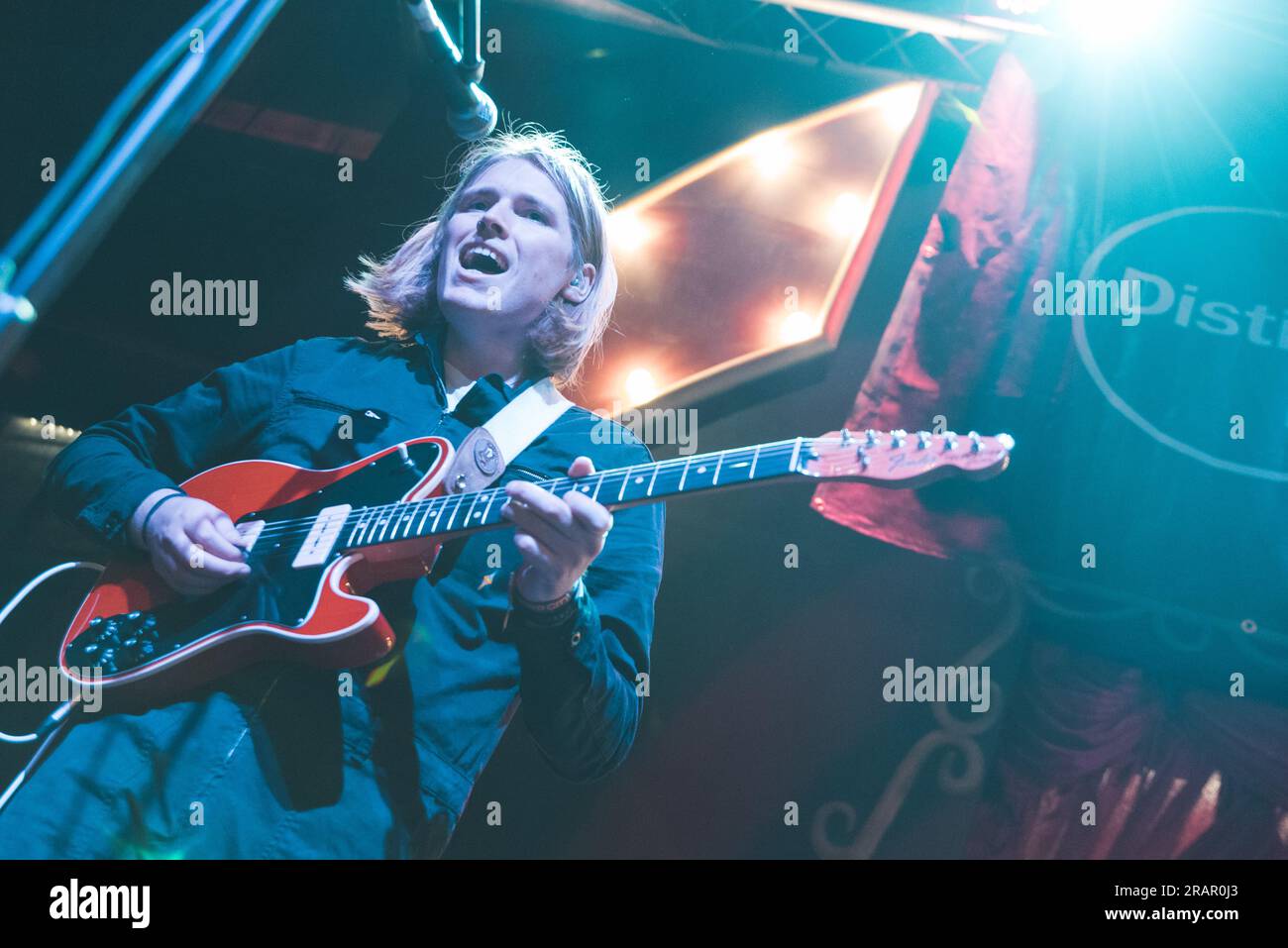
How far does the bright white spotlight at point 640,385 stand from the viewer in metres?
2.47

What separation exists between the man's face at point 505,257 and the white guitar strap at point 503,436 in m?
0.19

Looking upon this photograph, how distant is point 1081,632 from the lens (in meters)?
2.34

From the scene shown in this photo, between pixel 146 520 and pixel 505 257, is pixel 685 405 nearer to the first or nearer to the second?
pixel 505 257

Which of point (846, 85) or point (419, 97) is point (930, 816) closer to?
point (846, 85)

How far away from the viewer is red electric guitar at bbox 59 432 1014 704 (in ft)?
5.81

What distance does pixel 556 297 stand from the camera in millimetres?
2361

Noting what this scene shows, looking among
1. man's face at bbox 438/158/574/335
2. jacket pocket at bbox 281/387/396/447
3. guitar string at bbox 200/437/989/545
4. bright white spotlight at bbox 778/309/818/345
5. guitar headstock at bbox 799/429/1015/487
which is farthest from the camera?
bright white spotlight at bbox 778/309/818/345

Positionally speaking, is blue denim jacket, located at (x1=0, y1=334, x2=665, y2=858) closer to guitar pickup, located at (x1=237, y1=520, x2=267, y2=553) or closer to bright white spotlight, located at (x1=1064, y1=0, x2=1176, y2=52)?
guitar pickup, located at (x1=237, y1=520, x2=267, y2=553)

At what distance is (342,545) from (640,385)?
873mm

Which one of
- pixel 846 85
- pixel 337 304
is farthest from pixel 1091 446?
pixel 337 304

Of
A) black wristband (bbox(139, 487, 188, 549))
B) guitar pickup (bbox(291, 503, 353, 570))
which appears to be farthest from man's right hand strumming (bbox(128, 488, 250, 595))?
guitar pickup (bbox(291, 503, 353, 570))

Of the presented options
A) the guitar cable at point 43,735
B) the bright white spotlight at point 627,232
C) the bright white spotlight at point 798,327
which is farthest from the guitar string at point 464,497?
the bright white spotlight at point 627,232

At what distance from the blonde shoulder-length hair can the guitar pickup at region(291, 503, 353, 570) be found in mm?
515

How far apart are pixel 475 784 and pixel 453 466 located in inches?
26.6
